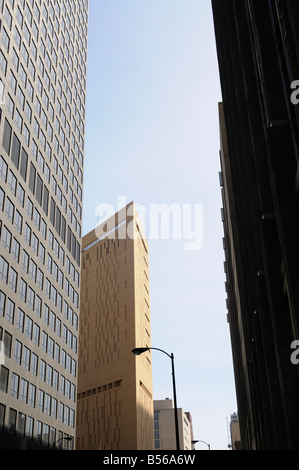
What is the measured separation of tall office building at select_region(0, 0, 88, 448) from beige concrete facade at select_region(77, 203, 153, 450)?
132ft

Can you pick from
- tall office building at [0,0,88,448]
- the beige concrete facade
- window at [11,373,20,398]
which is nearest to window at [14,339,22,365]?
tall office building at [0,0,88,448]

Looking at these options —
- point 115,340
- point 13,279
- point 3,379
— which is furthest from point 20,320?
point 115,340

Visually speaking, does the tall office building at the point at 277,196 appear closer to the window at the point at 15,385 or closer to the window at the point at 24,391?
the window at the point at 15,385

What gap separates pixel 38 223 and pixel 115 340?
199 ft

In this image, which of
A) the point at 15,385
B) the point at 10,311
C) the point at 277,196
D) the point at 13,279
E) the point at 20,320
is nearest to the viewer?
the point at 277,196

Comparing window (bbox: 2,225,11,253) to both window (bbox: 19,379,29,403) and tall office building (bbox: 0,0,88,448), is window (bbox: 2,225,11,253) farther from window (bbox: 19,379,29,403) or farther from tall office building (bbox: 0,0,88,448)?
window (bbox: 19,379,29,403)

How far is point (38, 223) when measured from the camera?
58.7m

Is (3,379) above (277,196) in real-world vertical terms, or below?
above

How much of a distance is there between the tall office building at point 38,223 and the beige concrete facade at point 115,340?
40.2 meters

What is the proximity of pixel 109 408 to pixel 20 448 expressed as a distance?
207 ft

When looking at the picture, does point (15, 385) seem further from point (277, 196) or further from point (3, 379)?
point (277, 196)

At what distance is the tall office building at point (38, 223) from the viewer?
4853 cm

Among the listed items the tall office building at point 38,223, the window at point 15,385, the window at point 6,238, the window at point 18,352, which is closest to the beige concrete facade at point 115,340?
the tall office building at point 38,223

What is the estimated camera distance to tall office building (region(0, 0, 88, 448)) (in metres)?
48.5
